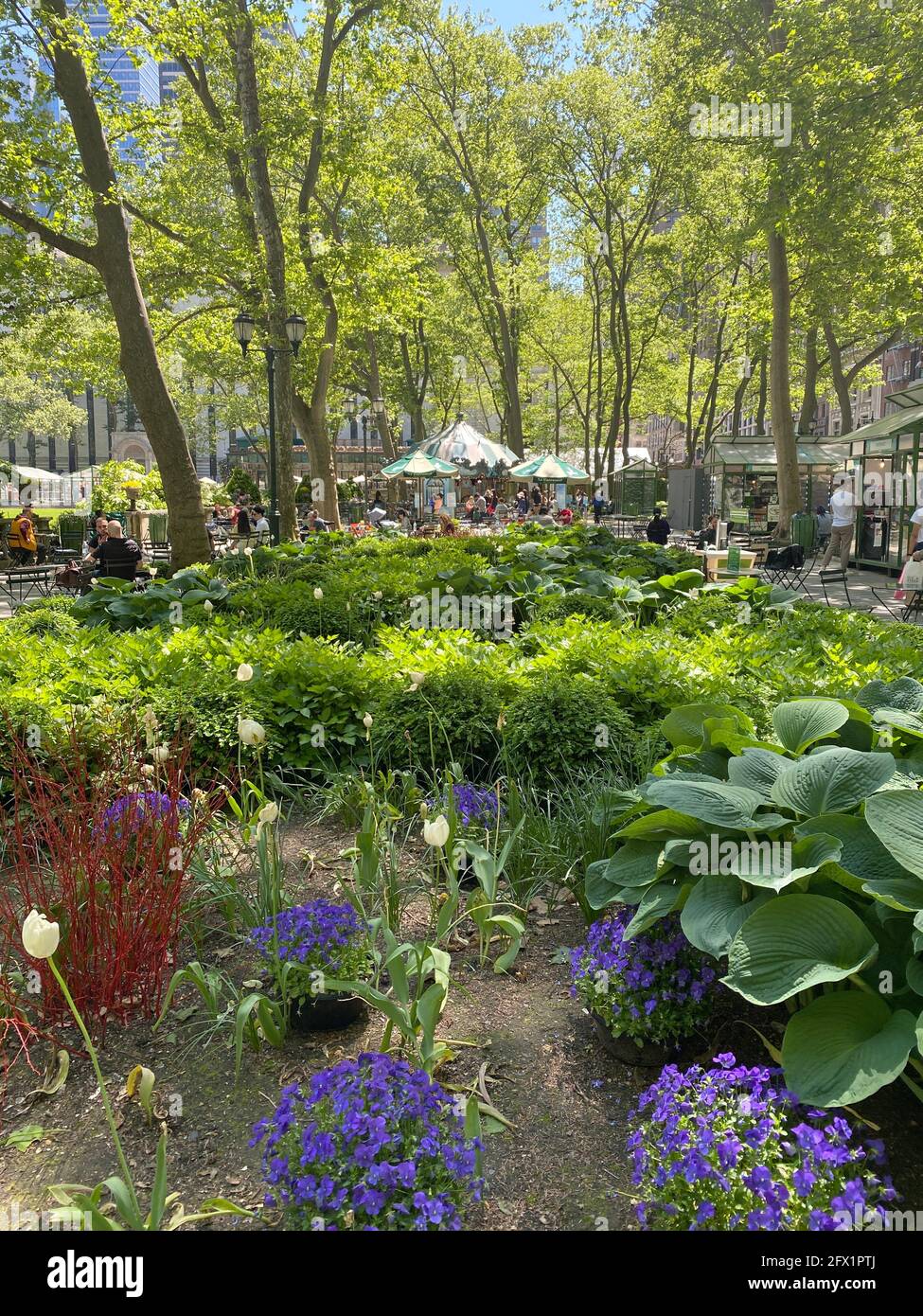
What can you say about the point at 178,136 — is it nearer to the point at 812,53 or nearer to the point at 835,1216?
the point at 812,53

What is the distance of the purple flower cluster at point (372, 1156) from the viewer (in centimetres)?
191

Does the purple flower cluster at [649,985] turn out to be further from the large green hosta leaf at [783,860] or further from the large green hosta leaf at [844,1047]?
the large green hosta leaf at [844,1047]

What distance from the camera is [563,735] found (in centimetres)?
471

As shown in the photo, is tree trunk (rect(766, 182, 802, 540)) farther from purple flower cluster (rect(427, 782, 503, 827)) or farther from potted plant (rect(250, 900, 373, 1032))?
potted plant (rect(250, 900, 373, 1032))

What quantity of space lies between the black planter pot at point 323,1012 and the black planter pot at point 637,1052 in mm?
823

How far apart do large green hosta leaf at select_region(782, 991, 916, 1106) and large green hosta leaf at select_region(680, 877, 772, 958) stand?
26 centimetres

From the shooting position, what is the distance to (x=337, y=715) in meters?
5.34

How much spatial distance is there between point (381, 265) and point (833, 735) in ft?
62.6

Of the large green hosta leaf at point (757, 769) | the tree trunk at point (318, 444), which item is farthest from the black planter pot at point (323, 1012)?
the tree trunk at point (318, 444)

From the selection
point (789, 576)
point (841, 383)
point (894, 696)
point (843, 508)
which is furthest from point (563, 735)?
point (841, 383)

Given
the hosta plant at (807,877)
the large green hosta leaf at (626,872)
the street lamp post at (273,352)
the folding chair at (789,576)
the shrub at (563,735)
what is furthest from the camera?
the street lamp post at (273,352)

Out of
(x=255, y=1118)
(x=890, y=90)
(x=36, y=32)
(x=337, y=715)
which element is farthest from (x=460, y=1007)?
(x=890, y=90)

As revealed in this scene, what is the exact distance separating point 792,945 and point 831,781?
69 cm

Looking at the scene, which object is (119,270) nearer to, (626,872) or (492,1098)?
(626,872)
